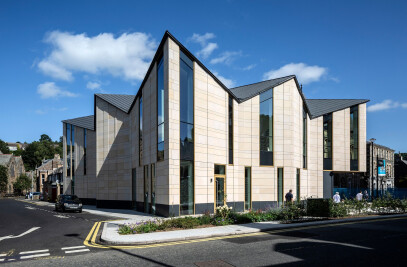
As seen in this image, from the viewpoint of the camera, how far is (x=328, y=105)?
126 feet

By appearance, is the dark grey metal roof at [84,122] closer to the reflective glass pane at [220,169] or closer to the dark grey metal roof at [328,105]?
the reflective glass pane at [220,169]

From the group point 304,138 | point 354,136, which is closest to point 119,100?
point 304,138

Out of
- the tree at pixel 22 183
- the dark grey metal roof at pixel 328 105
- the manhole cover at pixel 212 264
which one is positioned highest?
the dark grey metal roof at pixel 328 105

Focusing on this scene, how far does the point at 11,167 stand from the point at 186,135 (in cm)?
9248

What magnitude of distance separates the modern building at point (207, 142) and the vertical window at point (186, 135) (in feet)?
0.23

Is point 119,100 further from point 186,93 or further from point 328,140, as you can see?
point 328,140

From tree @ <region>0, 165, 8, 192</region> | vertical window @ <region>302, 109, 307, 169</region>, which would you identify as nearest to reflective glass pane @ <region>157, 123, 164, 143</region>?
vertical window @ <region>302, 109, 307, 169</region>

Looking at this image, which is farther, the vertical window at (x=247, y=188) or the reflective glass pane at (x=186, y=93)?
the vertical window at (x=247, y=188)

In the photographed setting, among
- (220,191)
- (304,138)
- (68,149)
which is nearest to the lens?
(220,191)

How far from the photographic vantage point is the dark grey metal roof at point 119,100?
117 ft

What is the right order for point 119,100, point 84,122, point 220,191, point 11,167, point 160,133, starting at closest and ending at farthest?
point 160,133, point 220,191, point 119,100, point 84,122, point 11,167

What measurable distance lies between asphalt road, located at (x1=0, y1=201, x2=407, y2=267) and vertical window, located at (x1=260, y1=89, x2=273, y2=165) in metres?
14.8

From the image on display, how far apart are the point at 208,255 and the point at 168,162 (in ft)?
38.6

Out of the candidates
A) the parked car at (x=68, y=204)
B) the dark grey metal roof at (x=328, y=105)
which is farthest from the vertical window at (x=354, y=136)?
the parked car at (x=68, y=204)
